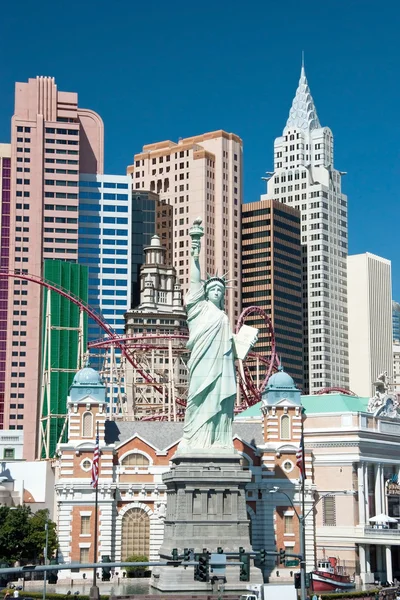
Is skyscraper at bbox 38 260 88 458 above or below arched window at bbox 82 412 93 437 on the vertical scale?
above

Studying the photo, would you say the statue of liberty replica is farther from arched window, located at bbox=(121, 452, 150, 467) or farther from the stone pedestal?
arched window, located at bbox=(121, 452, 150, 467)

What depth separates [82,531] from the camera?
80625 mm

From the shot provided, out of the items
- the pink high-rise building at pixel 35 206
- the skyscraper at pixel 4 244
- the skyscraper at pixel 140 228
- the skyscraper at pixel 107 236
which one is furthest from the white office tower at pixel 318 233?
the skyscraper at pixel 4 244

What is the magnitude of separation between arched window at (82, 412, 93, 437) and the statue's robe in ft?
33.1

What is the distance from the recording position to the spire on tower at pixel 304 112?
196375 millimetres

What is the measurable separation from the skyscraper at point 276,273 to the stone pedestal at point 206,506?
101 metres

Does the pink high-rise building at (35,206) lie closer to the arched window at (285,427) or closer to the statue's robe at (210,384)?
the arched window at (285,427)

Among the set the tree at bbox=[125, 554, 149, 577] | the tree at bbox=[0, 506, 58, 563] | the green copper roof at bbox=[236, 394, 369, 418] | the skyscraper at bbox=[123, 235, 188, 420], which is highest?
the skyscraper at bbox=[123, 235, 188, 420]

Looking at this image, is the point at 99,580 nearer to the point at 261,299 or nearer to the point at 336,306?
the point at 261,299

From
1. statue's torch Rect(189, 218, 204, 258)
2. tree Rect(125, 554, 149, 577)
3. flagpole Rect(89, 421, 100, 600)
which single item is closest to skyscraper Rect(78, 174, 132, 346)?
flagpole Rect(89, 421, 100, 600)

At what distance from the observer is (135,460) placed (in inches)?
3295

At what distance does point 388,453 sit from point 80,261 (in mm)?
85429

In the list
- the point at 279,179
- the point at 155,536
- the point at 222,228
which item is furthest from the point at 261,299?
the point at 155,536

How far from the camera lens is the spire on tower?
196375 millimetres
